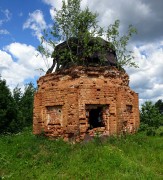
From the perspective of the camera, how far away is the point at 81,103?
11469mm

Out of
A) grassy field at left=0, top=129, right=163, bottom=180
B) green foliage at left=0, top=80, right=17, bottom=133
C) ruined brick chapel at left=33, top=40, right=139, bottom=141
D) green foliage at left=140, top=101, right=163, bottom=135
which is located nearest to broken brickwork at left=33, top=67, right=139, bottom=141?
ruined brick chapel at left=33, top=40, right=139, bottom=141

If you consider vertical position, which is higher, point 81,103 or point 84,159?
point 81,103

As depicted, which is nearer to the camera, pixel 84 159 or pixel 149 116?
pixel 84 159

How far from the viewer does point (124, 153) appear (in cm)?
1015

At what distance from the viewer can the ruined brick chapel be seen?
11555mm

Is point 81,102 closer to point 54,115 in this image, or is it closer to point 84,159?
point 54,115

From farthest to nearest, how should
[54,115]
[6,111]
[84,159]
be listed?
[6,111] < [54,115] < [84,159]

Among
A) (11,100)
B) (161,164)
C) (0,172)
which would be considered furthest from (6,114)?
(161,164)

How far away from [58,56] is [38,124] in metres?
3.44

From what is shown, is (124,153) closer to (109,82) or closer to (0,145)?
(109,82)

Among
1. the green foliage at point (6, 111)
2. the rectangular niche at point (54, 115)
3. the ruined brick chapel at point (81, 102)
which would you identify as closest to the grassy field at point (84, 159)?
the ruined brick chapel at point (81, 102)

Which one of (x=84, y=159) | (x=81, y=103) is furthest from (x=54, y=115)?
(x=84, y=159)

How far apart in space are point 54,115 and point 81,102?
1564mm

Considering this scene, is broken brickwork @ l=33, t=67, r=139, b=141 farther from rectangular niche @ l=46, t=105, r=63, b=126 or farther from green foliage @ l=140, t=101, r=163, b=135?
green foliage @ l=140, t=101, r=163, b=135
